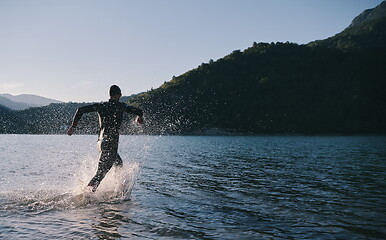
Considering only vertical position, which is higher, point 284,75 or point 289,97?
point 284,75

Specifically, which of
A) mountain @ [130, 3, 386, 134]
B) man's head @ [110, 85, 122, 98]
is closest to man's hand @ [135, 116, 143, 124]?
man's head @ [110, 85, 122, 98]

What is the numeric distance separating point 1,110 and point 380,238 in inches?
8538

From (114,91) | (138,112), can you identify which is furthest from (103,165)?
(114,91)

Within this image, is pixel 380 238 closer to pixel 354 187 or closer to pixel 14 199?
pixel 354 187

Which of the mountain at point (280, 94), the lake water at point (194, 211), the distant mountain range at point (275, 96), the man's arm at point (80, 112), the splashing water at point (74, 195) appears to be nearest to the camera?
the lake water at point (194, 211)

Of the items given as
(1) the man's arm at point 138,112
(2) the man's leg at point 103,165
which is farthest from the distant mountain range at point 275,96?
(1) the man's arm at point 138,112

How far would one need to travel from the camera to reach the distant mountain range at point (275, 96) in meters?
126

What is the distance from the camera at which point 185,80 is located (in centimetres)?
16588

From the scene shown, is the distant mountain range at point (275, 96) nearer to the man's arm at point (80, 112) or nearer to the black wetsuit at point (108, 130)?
the black wetsuit at point (108, 130)

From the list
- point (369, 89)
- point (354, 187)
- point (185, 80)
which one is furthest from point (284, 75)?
point (354, 187)

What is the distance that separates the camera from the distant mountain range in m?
126

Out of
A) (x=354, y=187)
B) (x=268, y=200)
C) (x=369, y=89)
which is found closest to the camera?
(x=268, y=200)

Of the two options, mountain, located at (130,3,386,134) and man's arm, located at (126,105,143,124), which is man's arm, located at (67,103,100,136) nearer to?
man's arm, located at (126,105,143,124)

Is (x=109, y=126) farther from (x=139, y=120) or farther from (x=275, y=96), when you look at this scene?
(x=275, y=96)
